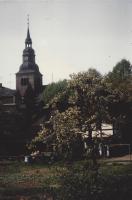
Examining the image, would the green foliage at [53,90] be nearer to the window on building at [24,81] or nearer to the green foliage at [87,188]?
the window on building at [24,81]

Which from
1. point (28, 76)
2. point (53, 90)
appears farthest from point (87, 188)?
point (28, 76)

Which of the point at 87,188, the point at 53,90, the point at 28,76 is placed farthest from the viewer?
the point at 28,76

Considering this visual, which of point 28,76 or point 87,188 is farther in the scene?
point 28,76

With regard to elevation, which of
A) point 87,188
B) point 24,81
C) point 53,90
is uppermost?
point 24,81

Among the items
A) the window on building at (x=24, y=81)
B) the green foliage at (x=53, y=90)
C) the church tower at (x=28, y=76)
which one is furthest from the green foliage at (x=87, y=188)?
the window on building at (x=24, y=81)

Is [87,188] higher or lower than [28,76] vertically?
lower

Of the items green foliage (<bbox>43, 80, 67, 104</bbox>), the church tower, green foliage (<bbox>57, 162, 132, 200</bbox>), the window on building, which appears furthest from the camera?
the window on building

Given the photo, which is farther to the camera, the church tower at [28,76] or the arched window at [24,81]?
the arched window at [24,81]

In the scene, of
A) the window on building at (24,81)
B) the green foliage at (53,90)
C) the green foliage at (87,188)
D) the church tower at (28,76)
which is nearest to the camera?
the green foliage at (87,188)

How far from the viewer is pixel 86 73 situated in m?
24.3

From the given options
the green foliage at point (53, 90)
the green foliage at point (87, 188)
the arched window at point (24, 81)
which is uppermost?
the arched window at point (24, 81)

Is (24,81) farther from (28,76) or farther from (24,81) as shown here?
(28,76)

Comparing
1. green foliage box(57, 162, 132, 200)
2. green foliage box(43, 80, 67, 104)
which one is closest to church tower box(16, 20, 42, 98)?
green foliage box(43, 80, 67, 104)

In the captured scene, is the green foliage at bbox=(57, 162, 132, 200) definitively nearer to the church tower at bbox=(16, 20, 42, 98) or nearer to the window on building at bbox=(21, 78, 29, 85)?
the church tower at bbox=(16, 20, 42, 98)
